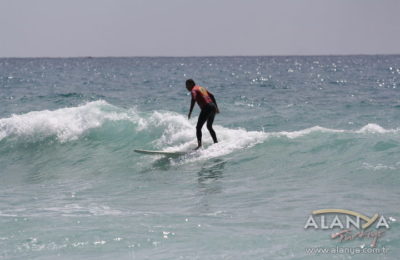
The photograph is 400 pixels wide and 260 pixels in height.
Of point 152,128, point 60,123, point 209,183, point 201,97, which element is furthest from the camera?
point 60,123

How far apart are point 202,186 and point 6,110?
594 inches

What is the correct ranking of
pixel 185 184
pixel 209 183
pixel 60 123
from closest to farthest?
pixel 209 183, pixel 185 184, pixel 60 123

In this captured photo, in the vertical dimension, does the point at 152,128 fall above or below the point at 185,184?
above

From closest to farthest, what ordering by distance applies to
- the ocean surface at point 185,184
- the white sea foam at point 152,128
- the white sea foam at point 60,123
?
1. the ocean surface at point 185,184
2. the white sea foam at point 152,128
3. the white sea foam at point 60,123

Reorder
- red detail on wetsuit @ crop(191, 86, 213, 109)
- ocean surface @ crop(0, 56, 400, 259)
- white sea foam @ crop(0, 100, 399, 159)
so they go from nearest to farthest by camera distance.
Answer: ocean surface @ crop(0, 56, 400, 259) < red detail on wetsuit @ crop(191, 86, 213, 109) < white sea foam @ crop(0, 100, 399, 159)

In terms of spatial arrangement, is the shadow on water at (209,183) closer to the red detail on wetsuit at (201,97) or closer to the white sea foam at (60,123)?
the red detail on wetsuit at (201,97)

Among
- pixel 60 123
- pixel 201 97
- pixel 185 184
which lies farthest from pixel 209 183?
pixel 60 123

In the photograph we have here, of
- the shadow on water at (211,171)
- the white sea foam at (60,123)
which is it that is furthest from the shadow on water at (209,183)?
the white sea foam at (60,123)

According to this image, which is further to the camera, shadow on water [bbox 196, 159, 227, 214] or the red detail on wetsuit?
the red detail on wetsuit

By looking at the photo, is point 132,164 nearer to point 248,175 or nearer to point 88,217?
point 248,175

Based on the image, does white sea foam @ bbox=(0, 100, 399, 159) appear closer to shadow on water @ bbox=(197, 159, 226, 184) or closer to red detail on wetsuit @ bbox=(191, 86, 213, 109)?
shadow on water @ bbox=(197, 159, 226, 184)

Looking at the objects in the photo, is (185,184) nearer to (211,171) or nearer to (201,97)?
(211,171)

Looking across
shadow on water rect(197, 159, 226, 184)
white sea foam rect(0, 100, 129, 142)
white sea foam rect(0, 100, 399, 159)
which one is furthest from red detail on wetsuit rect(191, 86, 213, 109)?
white sea foam rect(0, 100, 129, 142)

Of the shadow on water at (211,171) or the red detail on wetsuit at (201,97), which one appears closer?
the shadow on water at (211,171)
